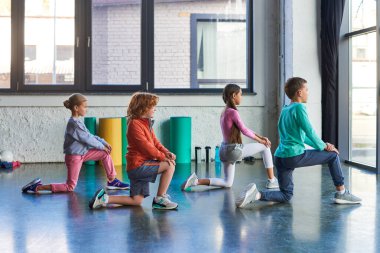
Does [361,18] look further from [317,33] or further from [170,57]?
[170,57]

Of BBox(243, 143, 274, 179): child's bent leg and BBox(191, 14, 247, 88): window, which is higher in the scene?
BBox(191, 14, 247, 88): window

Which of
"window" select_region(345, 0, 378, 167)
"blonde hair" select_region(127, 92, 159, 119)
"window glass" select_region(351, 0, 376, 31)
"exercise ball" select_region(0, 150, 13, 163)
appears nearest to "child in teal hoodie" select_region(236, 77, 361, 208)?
"blonde hair" select_region(127, 92, 159, 119)

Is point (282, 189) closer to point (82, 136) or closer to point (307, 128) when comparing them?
point (307, 128)

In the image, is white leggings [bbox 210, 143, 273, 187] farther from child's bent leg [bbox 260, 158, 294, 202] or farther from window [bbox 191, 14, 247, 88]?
window [bbox 191, 14, 247, 88]

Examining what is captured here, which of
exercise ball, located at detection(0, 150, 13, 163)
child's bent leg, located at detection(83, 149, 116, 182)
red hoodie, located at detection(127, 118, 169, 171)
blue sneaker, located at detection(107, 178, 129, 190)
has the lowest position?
blue sneaker, located at detection(107, 178, 129, 190)

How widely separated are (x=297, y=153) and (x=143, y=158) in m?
1.25

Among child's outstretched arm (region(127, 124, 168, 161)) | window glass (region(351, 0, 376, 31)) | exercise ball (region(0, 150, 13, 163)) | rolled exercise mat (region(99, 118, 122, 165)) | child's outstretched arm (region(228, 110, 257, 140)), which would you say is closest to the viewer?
child's outstretched arm (region(127, 124, 168, 161))

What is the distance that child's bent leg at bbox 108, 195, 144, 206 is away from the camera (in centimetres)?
508

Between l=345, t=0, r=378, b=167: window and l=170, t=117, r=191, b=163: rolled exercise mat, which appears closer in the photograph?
l=345, t=0, r=378, b=167: window

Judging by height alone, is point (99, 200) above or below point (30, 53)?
below

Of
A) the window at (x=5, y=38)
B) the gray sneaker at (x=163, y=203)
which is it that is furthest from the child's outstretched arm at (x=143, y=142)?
the window at (x=5, y=38)

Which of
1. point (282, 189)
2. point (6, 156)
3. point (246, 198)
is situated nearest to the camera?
point (246, 198)

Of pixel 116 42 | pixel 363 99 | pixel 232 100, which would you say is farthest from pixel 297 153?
pixel 116 42

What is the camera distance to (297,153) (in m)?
5.17
